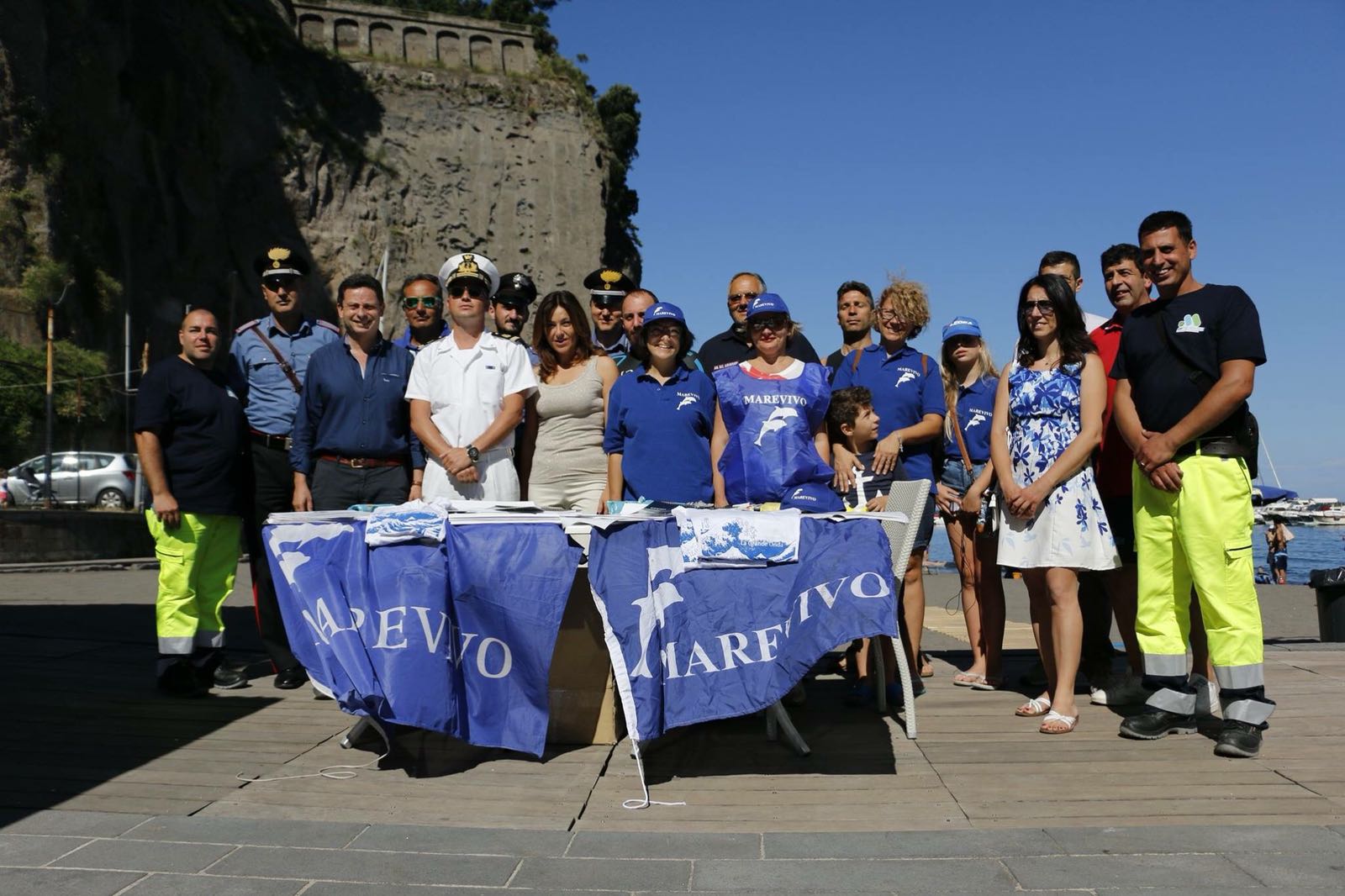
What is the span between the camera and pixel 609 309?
6996mm

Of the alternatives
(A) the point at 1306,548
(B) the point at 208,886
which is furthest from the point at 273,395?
(A) the point at 1306,548

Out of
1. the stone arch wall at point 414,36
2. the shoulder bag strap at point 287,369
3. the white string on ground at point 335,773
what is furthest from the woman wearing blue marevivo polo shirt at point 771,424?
the stone arch wall at point 414,36

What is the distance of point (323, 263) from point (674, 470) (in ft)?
151

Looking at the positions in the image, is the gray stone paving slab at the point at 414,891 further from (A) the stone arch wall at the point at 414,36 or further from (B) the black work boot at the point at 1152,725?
(A) the stone arch wall at the point at 414,36

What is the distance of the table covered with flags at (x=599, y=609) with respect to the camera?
4.51 meters

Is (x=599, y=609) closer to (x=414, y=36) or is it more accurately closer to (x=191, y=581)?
(x=191, y=581)

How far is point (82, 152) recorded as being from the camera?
35.0m

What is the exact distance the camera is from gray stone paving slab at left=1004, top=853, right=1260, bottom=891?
3.17 metres

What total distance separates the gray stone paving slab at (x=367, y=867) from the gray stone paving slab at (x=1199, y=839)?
1.66 m

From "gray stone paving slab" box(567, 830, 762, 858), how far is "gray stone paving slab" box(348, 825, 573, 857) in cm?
8

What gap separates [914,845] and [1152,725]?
190 cm

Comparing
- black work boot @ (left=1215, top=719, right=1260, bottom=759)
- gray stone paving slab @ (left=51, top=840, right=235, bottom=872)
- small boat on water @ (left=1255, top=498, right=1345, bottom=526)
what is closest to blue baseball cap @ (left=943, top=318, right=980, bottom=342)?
black work boot @ (left=1215, top=719, right=1260, bottom=759)

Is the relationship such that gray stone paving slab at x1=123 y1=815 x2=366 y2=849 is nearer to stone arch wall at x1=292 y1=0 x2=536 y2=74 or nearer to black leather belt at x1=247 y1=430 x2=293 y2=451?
black leather belt at x1=247 y1=430 x2=293 y2=451

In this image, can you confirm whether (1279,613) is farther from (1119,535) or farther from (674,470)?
(674,470)
